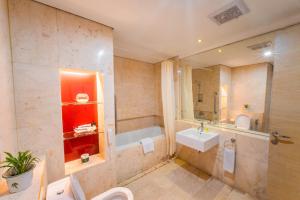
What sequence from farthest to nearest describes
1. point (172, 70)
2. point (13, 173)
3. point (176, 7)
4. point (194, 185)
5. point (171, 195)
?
point (172, 70) → point (194, 185) → point (171, 195) → point (176, 7) → point (13, 173)

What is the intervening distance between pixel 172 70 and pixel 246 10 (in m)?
1.69

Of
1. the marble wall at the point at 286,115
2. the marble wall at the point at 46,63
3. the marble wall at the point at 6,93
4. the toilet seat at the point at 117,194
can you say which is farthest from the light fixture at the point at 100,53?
the marble wall at the point at 286,115

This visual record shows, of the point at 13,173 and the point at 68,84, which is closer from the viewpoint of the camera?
the point at 13,173

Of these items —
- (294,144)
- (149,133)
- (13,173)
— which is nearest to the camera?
(13,173)

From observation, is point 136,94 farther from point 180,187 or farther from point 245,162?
point 245,162

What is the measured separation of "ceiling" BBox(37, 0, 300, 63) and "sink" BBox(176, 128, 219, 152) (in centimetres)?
167

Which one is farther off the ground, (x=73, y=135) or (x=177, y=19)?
(x=177, y=19)

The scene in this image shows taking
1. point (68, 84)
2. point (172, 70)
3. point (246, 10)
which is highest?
point (246, 10)

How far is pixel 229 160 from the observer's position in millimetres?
2094

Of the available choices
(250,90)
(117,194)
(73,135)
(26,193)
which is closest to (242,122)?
(250,90)

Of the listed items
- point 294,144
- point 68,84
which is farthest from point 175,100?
point 68,84

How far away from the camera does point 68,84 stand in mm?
1814

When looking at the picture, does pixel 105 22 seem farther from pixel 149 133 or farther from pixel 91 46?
pixel 149 133

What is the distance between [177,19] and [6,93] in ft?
6.25
